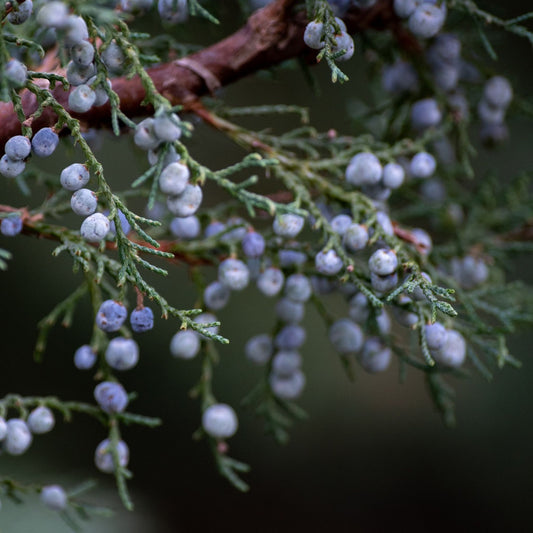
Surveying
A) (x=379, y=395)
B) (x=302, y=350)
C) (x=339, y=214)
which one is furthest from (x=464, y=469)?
(x=339, y=214)

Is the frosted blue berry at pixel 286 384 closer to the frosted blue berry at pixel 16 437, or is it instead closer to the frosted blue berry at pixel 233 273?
the frosted blue berry at pixel 233 273

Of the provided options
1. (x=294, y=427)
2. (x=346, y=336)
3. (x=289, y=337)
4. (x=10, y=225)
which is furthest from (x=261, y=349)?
(x=294, y=427)

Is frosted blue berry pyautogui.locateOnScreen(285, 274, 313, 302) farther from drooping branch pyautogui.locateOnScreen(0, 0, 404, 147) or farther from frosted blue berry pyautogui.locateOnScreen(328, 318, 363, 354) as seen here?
drooping branch pyautogui.locateOnScreen(0, 0, 404, 147)

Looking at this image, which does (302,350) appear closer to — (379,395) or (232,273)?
(379,395)

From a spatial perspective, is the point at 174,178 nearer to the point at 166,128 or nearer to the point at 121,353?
the point at 166,128

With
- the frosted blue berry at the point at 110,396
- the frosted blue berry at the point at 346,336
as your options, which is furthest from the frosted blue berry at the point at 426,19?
the frosted blue berry at the point at 110,396

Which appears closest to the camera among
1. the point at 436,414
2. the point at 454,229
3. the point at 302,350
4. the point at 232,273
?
the point at 232,273
